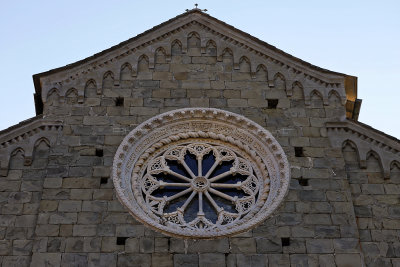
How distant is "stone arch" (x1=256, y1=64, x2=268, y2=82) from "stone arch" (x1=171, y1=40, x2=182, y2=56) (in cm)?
178

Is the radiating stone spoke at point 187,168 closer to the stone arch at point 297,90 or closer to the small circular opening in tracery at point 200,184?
the small circular opening in tracery at point 200,184

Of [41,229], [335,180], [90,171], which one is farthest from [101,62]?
[335,180]

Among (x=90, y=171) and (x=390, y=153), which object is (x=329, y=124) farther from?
(x=90, y=171)

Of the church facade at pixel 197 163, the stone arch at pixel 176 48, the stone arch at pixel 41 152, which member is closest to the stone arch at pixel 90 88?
the church facade at pixel 197 163

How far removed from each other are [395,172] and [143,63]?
228 inches

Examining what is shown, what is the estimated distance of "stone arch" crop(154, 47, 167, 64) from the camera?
54.0ft

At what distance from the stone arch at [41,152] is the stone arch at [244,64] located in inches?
177

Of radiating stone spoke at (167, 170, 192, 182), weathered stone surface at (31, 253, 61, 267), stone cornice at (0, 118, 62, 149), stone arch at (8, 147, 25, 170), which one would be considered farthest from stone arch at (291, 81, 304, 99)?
weathered stone surface at (31, 253, 61, 267)

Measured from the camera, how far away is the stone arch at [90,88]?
1570 cm

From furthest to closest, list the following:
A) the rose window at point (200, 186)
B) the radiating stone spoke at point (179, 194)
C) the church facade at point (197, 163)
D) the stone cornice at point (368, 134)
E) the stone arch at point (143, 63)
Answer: the stone arch at point (143, 63) < the stone cornice at point (368, 134) < the radiating stone spoke at point (179, 194) < the rose window at point (200, 186) < the church facade at point (197, 163)

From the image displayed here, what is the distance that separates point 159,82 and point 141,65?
2.37ft

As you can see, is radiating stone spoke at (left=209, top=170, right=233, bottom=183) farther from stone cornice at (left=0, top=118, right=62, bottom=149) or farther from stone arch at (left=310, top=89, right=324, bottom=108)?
stone cornice at (left=0, top=118, right=62, bottom=149)

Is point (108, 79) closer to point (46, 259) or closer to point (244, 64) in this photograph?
point (244, 64)

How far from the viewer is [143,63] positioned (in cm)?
1641
